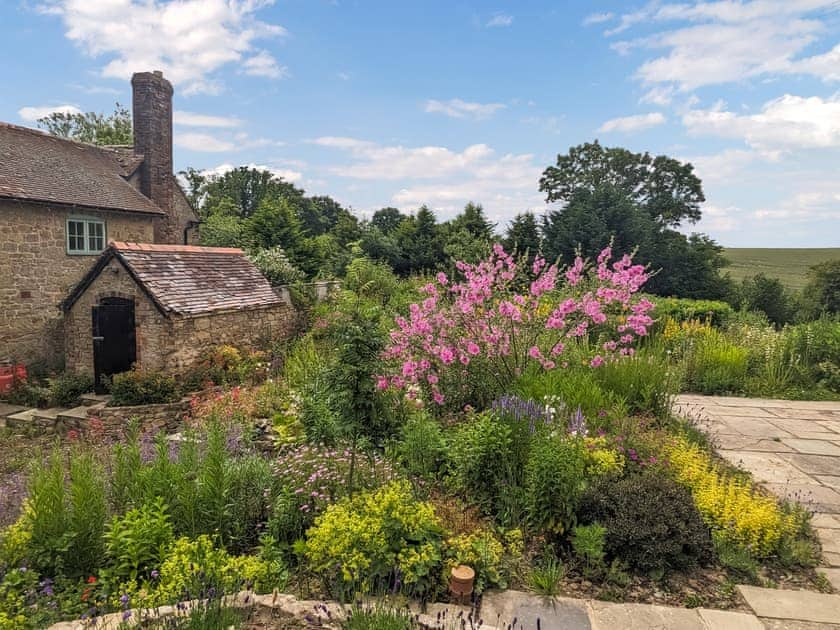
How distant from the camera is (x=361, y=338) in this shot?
3.98m

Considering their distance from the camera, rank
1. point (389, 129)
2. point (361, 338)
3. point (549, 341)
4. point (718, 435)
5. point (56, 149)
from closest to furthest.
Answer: point (361, 338) < point (718, 435) < point (549, 341) < point (389, 129) < point (56, 149)

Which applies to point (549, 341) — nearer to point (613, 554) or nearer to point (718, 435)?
point (718, 435)

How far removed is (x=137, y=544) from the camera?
3.13 meters

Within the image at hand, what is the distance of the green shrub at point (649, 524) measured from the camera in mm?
3330

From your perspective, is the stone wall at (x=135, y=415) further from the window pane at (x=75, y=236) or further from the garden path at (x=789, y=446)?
the garden path at (x=789, y=446)

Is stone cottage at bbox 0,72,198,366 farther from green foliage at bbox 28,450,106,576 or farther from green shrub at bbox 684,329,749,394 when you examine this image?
green shrub at bbox 684,329,749,394

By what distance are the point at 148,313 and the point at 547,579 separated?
28.4ft

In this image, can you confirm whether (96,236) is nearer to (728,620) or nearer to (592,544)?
(592,544)

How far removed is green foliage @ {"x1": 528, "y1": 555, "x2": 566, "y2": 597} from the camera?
3088mm

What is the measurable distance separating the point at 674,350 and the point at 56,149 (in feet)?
56.3

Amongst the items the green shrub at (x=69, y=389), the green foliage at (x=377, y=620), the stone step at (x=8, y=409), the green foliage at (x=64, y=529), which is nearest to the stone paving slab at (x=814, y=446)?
the green foliage at (x=377, y=620)

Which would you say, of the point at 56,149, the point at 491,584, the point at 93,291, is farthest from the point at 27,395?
the point at 491,584

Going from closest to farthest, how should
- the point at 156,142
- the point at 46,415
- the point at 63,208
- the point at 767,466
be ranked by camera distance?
the point at 767,466, the point at 46,415, the point at 63,208, the point at 156,142

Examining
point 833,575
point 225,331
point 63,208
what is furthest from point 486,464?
point 63,208
